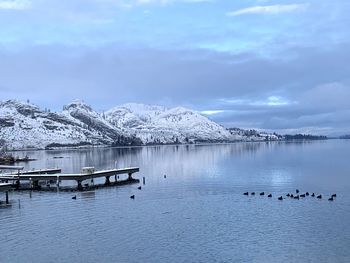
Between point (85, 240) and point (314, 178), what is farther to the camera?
point (314, 178)

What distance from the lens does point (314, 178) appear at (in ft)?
350

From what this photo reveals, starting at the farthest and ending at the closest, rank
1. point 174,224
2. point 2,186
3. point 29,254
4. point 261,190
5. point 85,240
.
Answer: point 261,190, point 2,186, point 174,224, point 85,240, point 29,254

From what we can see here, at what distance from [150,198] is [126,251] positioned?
3254 centimetres

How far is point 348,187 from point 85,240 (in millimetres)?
55565

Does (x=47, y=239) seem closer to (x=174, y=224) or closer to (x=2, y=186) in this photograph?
(x=174, y=224)

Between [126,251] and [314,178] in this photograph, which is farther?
[314,178]

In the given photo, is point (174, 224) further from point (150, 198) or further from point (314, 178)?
point (314, 178)

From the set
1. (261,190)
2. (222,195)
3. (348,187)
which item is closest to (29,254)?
(222,195)

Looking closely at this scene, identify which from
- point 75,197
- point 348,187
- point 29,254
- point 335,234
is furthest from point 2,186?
point 348,187

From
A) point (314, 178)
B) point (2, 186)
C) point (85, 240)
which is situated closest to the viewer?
point (85, 240)

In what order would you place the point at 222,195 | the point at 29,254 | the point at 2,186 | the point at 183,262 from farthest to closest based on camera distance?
the point at 222,195 < the point at 2,186 < the point at 29,254 < the point at 183,262

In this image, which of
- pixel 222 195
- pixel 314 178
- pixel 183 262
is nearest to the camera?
pixel 183 262

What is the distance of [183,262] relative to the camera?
41.4 metres

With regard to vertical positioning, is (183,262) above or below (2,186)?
below
